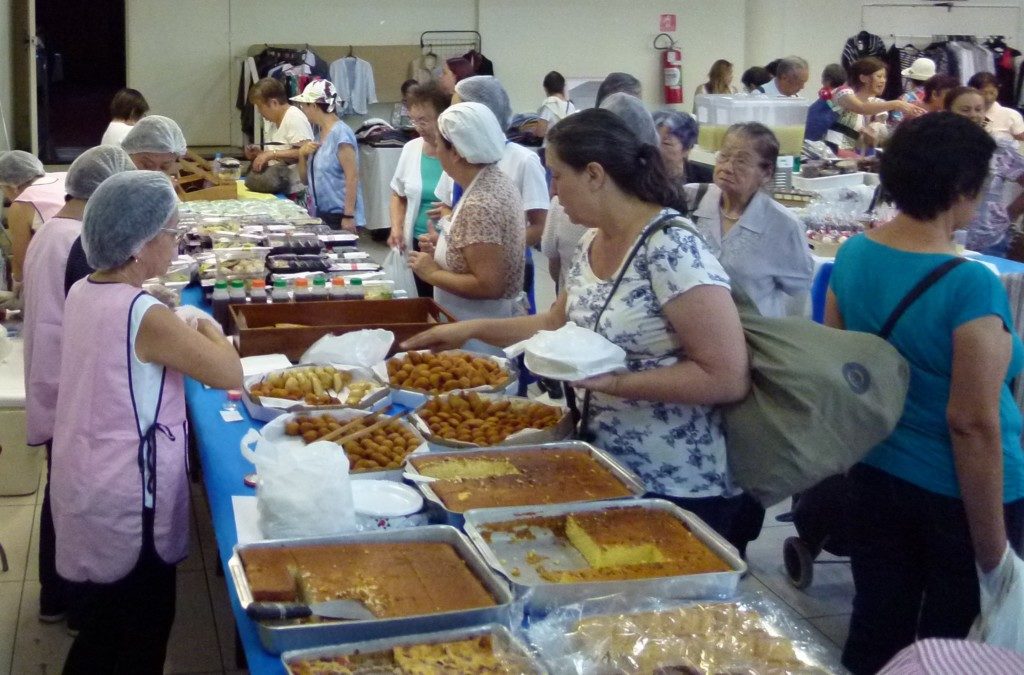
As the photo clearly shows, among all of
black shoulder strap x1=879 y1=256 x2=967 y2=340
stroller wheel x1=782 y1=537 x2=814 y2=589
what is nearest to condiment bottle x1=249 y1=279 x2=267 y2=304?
stroller wheel x1=782 y1=537 x2=814 y2=589

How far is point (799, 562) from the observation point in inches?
142

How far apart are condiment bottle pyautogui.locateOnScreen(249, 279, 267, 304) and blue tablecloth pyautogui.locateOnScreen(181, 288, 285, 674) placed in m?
0.73

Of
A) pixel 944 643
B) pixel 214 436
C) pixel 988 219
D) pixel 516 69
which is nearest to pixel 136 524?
pixel 214 436

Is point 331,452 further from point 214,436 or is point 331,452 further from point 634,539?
point 214,436

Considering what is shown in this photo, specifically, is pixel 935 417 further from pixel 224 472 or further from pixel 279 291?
pixel 279 291

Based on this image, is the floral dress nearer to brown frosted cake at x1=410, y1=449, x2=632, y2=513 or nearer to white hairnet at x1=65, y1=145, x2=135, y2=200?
brown frosted cake at x1=410, y1=449, x2=632, y2=513

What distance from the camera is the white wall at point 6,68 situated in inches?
343

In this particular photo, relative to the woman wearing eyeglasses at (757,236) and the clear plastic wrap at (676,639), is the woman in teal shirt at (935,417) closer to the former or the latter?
the clear plastic wrap at (676,639)

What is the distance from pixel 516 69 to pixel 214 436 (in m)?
10.3

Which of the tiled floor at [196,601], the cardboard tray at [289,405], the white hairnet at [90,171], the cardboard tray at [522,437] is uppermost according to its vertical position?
the white hairnet at [90,171]

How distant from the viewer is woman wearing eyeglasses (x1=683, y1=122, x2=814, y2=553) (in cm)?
352

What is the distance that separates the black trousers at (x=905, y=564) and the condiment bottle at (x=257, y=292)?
2.16 metres

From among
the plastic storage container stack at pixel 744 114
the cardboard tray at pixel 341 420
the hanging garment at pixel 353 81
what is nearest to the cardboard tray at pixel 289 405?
the cardboard tray at pixel 341 420

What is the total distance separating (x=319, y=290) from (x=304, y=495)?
6.59ft
